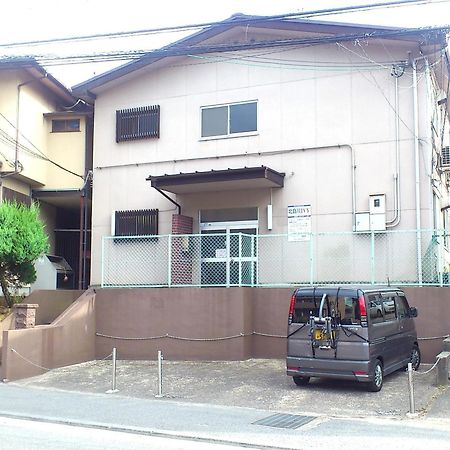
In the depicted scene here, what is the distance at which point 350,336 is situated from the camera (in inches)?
393

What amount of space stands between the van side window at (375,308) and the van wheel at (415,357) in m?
1.84

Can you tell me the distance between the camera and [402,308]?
11.5m

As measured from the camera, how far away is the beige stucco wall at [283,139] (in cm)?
1473

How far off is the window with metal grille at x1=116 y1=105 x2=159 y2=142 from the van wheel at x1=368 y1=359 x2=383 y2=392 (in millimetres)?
9910

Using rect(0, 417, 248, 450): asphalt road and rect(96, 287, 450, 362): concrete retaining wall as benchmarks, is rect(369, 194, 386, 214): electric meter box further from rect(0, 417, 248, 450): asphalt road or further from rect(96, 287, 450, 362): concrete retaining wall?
rect(0, 417, 248, 450): asphalt road

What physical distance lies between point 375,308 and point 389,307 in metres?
0.73

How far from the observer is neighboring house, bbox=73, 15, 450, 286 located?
47.1ft

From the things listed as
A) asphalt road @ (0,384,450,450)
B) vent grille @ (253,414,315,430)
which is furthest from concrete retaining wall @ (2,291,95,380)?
vent grille @ (253,414,315,430)

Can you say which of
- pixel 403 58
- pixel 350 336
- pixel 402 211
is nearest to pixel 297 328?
pixel 350 336

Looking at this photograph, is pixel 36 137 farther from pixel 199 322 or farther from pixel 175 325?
pixel 199 322

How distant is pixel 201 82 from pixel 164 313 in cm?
687

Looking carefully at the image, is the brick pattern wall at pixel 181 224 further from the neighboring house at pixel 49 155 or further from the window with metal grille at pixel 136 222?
the neighboring house at pixel 49 155

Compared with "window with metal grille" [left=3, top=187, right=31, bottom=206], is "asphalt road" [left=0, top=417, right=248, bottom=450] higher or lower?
lower

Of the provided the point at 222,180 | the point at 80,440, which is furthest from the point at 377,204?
the point at 80,440
